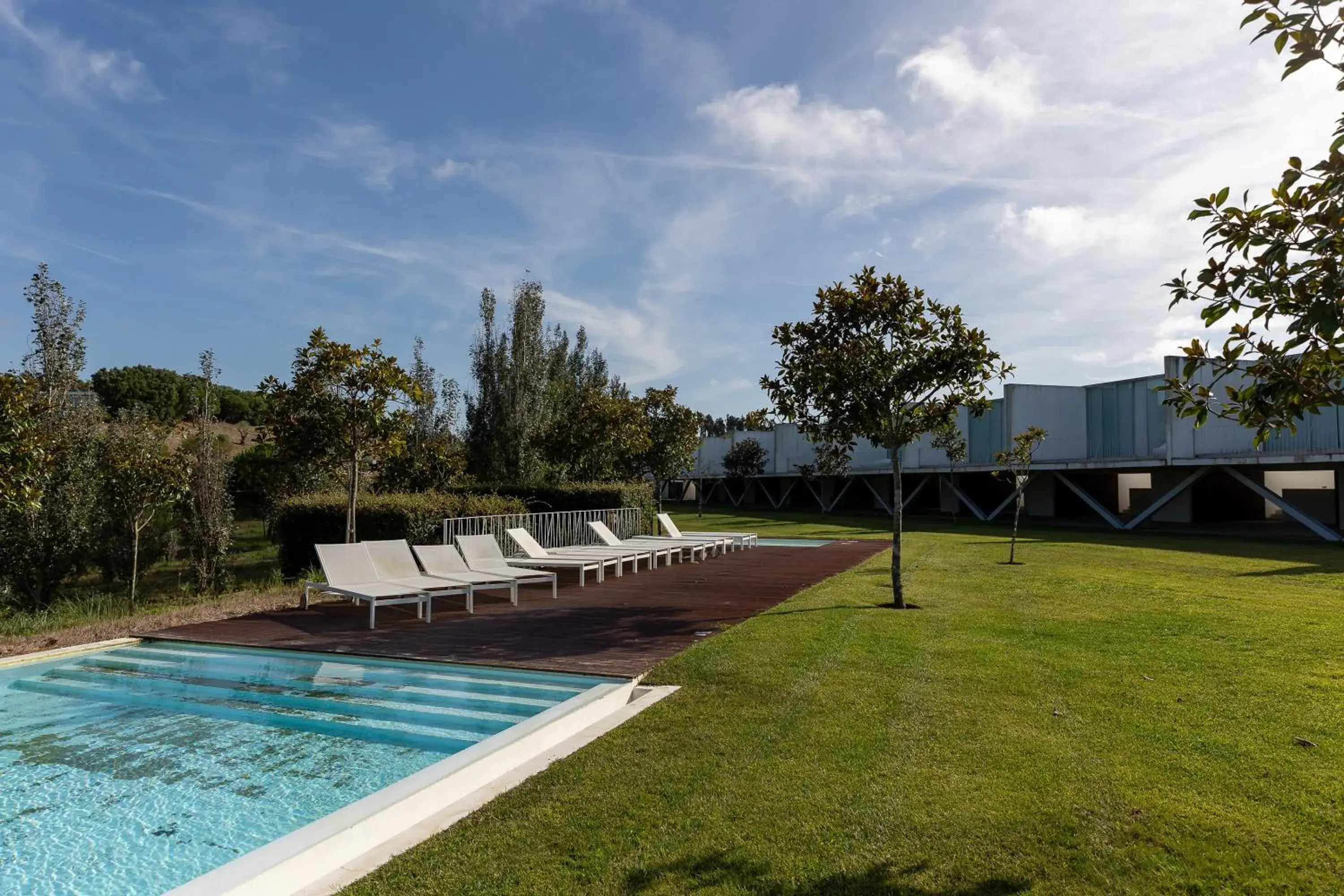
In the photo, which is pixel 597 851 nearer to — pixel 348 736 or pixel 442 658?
pixel 348 736

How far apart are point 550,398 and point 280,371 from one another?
15400 mm

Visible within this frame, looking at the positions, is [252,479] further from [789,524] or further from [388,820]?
[388,820]

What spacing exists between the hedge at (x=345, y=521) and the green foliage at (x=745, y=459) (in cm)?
3471

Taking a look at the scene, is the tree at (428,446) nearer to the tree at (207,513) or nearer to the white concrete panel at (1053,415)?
the tree at (207,513)

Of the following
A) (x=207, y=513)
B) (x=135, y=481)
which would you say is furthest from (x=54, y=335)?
(x=207, y=513)

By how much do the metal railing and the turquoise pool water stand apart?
6112 mm

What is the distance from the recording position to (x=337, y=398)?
12.3m

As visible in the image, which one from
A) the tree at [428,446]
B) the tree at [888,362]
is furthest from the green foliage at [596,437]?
the tree at [888,362]

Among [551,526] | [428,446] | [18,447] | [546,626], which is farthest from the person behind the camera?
[551,526]

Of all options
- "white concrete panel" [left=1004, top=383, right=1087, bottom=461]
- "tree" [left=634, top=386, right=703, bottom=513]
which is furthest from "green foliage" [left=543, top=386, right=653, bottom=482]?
→ "white concrete panel" [left=1004, top=383, right=1087, bottom=461]

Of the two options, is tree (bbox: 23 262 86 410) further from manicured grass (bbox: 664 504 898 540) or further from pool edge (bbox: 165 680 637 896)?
manicured grass (bbox: 664 504 898 540)

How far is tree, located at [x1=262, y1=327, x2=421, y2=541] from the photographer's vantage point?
12.3 m

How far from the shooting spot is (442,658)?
753 cm

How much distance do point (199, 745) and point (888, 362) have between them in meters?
8.37
